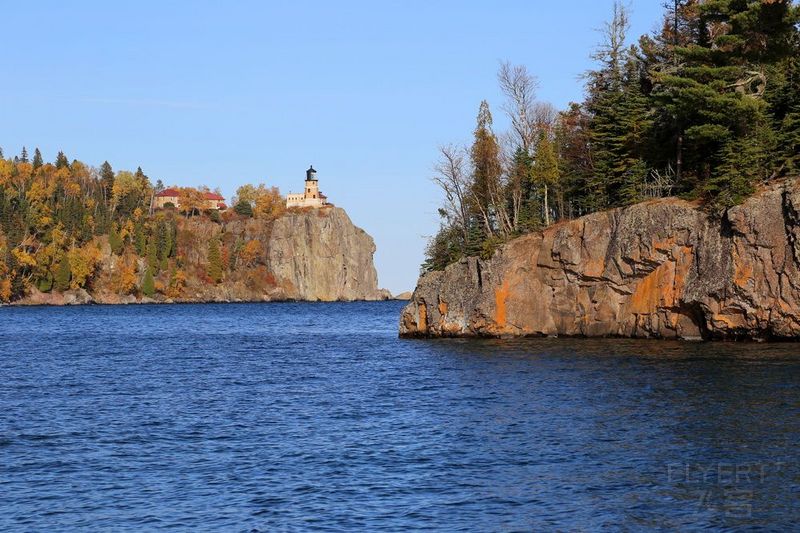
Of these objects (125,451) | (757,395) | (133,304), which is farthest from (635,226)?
(133,304)

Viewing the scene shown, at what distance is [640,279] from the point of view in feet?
186

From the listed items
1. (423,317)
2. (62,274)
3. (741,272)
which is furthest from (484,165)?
(62,274)

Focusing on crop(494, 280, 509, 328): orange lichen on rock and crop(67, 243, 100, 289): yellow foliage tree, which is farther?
crop(67, 243, 100, 289): yellow foliage tree

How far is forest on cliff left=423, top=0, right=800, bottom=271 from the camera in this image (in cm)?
5403

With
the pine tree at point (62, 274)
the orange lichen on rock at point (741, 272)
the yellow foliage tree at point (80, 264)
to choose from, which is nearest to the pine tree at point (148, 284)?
the yellow foliage tree at point (80, 264)

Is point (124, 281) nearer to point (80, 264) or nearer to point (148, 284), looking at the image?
point (148, 284)

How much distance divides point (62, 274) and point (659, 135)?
146265 millimetres

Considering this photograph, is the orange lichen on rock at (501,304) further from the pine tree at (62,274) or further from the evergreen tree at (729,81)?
the pine tree at (62,274)

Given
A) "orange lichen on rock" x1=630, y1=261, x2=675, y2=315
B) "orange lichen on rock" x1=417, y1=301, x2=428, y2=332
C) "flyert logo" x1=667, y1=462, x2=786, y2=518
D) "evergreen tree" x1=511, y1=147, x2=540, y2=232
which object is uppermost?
"evergreen tree" x1=511, y1=147, x2=540, y2=232

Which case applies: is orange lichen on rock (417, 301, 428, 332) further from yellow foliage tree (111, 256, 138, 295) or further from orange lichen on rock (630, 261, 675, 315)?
yellow foliage tree (111, 256, 138, 295)

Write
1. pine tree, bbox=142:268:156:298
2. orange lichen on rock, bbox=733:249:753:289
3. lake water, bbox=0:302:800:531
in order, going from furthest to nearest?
pine tree, bbox=142:268:156:298 → orange lichen on rock, bbox=733:249:753:289 → lake water, bbox=0:302:800:531

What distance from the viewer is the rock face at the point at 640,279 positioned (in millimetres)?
50750

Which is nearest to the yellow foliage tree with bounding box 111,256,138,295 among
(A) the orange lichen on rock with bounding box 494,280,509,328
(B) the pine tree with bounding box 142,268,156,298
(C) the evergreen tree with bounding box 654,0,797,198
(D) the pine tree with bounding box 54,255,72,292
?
(B) the pine tree with bounding box 142,268,156,298

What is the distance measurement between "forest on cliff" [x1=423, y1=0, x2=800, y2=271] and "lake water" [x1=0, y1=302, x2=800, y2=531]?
12.6 meters
